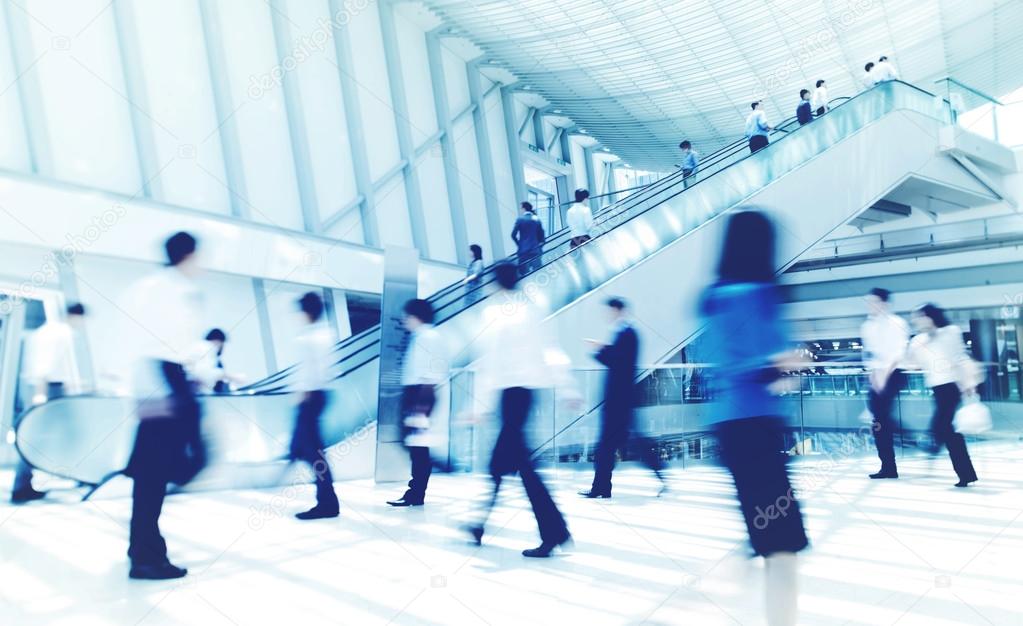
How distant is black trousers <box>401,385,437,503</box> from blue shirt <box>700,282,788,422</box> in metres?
3.23

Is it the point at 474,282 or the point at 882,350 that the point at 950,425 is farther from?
the point at 474,282

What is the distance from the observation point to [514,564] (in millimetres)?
4094

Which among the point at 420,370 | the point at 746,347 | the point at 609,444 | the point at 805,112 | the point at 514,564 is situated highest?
the point at 805,112

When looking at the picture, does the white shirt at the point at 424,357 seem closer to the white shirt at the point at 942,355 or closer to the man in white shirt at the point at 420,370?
the man in white shirt at the point at 420,370

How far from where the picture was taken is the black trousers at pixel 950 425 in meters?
6.39

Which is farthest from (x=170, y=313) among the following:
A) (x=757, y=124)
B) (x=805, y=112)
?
(x=805, y=112)

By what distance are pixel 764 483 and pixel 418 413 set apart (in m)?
3.45

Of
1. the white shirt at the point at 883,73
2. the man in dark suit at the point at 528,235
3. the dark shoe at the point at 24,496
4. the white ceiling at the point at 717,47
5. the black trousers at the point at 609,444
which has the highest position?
the white ceiling at the point at 717,47

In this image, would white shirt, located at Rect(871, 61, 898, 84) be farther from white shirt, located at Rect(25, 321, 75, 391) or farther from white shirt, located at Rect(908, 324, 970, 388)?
white shirt, located at Rect(25, 321, 75, 391)

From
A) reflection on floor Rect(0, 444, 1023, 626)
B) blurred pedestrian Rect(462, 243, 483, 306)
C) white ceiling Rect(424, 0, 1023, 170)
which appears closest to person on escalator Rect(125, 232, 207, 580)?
reflection on floor Rect(0, 444, 1023, 626)

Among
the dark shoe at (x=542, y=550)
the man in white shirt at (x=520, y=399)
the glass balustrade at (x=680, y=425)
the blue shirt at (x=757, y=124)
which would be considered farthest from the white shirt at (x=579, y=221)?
the dark shoe at (x=542, y=550)

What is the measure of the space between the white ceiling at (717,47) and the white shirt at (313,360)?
44.0ft

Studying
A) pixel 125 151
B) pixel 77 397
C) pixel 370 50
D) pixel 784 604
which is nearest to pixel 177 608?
pixel 784 604

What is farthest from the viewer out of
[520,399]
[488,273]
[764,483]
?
[488,273]
